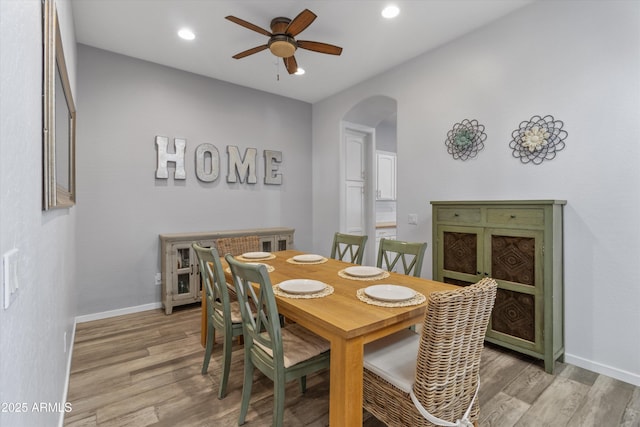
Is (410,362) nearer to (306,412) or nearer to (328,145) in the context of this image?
(306,412)

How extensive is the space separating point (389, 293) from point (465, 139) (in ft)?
6.92

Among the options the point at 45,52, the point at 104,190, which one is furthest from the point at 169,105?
the point at 45,52

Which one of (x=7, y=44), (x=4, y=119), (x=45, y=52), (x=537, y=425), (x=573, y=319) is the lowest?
(x=537, y=425)

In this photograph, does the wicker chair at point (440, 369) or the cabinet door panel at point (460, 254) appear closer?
the wicker chair at point (440, 369)

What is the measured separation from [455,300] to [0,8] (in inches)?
56.5

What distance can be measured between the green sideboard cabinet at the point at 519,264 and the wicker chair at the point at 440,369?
49.3 inches

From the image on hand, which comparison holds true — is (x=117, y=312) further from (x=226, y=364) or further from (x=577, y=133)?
(x=577, y=133)

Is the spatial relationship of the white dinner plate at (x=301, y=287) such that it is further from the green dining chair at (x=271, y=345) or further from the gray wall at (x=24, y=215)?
the gray wall at (x=24, y=215)

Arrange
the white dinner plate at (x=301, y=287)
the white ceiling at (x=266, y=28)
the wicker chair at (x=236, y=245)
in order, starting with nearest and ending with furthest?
the white dinner plate at (x=301, y=287)
the white ceiling at (x=266, y=28)
the wicker chair at (x=236, y=245)

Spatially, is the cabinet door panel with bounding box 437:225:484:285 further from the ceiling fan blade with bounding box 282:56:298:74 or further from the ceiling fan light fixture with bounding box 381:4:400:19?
the ceiling fan blade with bounding box 282:56:298:74

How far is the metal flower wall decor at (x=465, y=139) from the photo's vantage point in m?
2.95

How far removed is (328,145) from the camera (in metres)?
4.79

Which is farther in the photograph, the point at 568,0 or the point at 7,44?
the point at 568,0

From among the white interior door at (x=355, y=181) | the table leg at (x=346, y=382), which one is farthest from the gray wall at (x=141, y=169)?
the table leg at (x=346, y=382)
